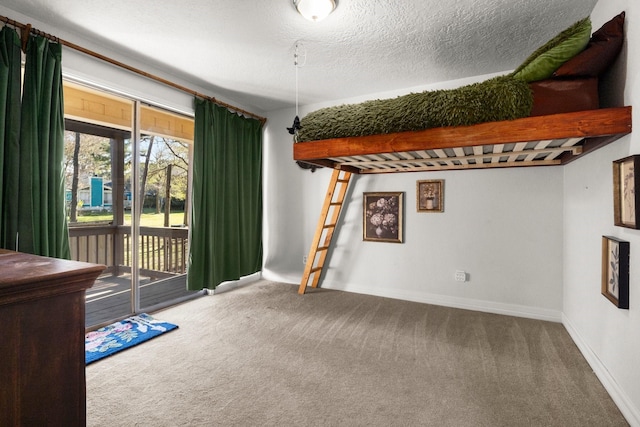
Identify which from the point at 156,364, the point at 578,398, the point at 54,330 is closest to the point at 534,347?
the point at 578,398

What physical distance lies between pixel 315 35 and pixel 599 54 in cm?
177

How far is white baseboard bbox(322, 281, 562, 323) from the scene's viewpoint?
305cm

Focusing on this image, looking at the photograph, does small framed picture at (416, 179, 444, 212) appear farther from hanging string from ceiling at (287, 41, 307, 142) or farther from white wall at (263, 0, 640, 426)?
hanging string from ceiling at (287, 41, 307, 142)

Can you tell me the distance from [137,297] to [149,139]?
163 cm

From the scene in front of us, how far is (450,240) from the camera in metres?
3.46

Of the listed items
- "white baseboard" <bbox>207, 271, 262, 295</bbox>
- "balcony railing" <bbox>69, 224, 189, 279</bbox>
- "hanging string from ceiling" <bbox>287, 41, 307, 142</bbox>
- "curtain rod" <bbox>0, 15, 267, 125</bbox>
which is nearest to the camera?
"curtain rod" <bbox>0, 15, 267, 125</bbox>

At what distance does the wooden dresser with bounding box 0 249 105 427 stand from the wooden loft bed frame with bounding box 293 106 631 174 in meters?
1.90

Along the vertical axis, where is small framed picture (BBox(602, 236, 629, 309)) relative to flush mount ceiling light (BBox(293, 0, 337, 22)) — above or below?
below

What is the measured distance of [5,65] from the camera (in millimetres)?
2082

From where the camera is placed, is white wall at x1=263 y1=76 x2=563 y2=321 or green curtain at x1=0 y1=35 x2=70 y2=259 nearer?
green curtain at x1=0 y1=35 x2=70 y2=259

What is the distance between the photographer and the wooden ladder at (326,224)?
373 cm

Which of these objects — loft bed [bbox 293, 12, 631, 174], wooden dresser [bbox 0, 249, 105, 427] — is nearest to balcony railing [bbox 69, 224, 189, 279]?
loft bed [bbox 293, 12, 631, 174]

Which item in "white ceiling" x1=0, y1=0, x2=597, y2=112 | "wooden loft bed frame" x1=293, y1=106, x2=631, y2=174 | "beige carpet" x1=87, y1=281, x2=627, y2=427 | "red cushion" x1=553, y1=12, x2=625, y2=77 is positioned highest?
"white ceiling" x1=0, y1=0, x2=597, y2=112

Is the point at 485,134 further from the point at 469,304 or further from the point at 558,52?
the point at 469,304
